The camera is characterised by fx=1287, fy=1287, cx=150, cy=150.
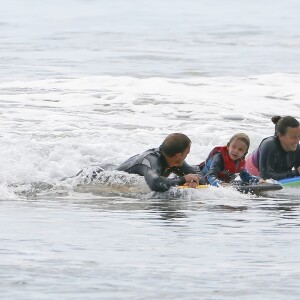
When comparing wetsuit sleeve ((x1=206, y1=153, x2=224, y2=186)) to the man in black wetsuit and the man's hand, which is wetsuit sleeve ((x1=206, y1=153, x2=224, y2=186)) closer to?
the man in black wetsuit

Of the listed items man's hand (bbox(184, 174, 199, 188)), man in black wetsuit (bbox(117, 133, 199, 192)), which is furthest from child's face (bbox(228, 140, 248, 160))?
man's hand (bbox(184, 174, 199, 188))

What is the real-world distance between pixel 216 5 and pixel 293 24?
11.5 m

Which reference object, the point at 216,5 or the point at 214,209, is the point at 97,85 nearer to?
the point at 214,209

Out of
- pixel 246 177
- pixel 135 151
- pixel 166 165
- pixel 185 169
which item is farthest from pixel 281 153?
pixel 135 151

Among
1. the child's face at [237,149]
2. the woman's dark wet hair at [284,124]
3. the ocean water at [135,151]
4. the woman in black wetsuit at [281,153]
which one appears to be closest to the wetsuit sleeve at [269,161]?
the woman in black wetsuit at [281,153]

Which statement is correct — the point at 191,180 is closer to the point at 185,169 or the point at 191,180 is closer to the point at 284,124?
the point at 185,169

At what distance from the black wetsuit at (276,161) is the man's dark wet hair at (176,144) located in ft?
5.53

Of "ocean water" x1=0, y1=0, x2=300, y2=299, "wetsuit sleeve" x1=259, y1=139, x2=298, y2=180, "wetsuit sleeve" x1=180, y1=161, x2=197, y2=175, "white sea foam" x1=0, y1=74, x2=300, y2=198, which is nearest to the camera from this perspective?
"ocean water" x1=0, y1=0, x2=300, y2=299

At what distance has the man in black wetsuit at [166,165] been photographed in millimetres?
13664

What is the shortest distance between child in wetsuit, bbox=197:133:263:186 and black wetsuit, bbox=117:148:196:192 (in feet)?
1.05

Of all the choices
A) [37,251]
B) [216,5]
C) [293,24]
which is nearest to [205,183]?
[37,251]

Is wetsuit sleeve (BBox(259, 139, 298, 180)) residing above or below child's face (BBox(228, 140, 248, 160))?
below

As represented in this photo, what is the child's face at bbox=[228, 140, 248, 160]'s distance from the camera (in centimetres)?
1458

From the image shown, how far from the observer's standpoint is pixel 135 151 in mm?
18984
